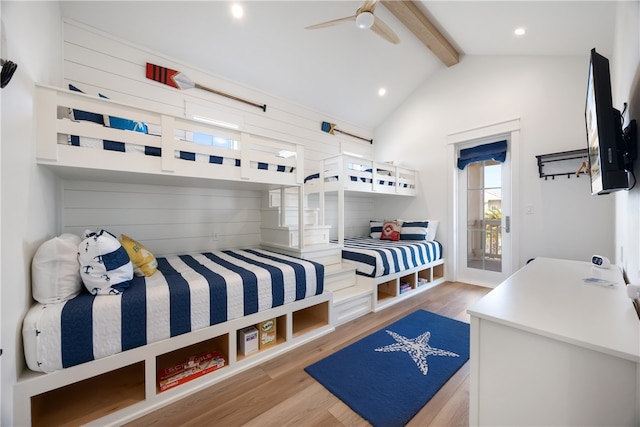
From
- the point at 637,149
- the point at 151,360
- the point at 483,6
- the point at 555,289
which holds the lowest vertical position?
the point at 151,360

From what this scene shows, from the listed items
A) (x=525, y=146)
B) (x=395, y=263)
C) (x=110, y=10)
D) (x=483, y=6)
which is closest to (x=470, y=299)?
(x=395, y=263)

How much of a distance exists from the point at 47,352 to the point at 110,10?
2.67m

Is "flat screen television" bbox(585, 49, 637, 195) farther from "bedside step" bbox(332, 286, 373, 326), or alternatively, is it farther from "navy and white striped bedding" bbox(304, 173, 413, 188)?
"navy and white striped bedding" bbox(304, 173, 413, 188)

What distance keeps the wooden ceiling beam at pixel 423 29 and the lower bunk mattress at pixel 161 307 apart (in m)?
2.87

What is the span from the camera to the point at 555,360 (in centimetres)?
80

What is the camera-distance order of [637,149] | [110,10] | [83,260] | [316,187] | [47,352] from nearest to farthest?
[637,149]
[47,352]
[83,260]
[110,10]
[316,187]

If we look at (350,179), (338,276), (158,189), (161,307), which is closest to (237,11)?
(158,189)

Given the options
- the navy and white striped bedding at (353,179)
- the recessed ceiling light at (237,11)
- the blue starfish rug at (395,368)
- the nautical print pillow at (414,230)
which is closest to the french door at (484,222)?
the nautical print pillow at (414,230)

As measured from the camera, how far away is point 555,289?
1.22m

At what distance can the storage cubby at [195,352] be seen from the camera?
1760 mm

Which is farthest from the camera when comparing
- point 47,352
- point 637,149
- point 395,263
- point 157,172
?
point 395,263

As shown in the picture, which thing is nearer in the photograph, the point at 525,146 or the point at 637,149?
the point at 637,149

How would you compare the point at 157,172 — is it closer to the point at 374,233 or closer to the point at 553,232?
the point at 374,233

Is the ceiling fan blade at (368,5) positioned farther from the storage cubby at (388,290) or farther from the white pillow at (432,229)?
the white pillow at (432,229)
